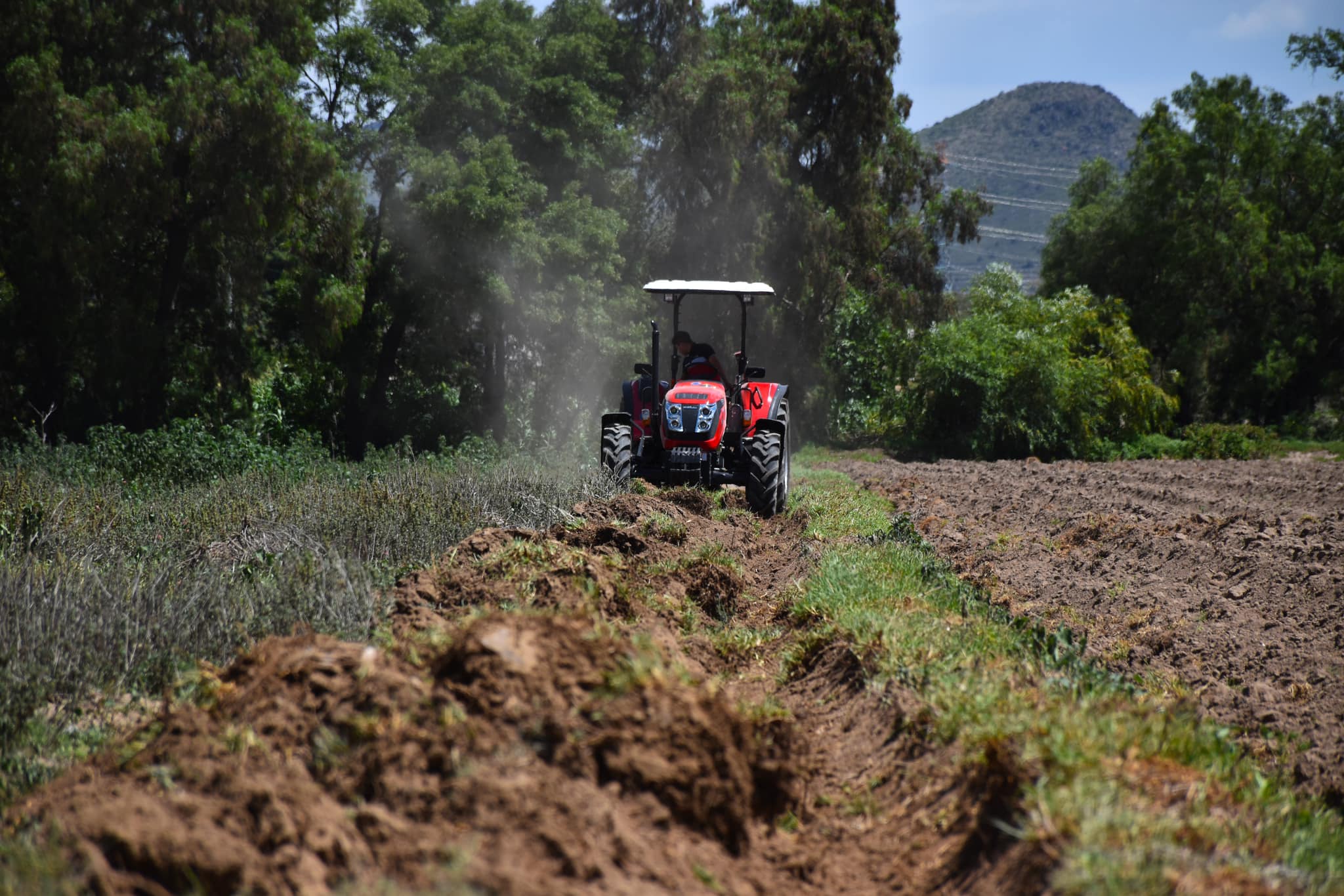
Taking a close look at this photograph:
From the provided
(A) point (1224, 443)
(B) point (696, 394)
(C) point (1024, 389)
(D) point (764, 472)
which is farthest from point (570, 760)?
(A) point (1224, 443)

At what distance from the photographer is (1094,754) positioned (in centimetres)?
350

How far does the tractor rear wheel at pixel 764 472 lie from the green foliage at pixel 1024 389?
15.4m

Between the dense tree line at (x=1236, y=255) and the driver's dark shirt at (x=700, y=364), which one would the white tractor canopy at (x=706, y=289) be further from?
the dense tree line at (x=1236, y=255)

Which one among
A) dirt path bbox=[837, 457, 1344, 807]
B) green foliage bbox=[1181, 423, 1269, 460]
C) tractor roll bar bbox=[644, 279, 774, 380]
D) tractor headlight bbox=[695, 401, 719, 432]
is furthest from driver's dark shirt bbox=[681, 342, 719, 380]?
green foliage bbox=[1181, 423, 1269, 460]

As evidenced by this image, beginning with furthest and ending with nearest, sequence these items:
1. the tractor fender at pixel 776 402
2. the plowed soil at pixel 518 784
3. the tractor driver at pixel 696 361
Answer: the tractor fender at pixel 776 402 < the tractor driver at pixel 696 361 < the plowed soil at pixel 518 784

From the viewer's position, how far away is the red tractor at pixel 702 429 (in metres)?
10.9

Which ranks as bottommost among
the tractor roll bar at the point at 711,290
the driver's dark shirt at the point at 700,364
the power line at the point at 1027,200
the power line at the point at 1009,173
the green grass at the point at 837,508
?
the green grass at the point at 837,508

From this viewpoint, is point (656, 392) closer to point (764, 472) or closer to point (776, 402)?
point (764, 472)

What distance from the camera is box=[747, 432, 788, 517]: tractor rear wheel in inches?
425

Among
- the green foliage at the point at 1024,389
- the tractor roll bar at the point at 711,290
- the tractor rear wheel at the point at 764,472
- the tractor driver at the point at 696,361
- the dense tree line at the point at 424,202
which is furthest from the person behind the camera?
the green foliage at the point at 1024,389

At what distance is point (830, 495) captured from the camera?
1330cm

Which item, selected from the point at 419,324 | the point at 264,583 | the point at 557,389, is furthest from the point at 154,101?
the point at 264,583

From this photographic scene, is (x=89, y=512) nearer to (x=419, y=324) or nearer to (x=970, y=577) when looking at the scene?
(x=970, y=577)

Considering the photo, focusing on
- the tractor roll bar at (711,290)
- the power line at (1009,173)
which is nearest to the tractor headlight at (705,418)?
the tractor roll bar at (711,290)
